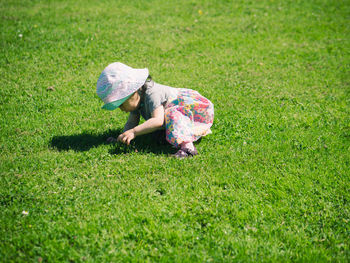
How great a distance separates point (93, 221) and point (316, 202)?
241cm

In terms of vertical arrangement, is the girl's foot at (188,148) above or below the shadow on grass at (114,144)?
above

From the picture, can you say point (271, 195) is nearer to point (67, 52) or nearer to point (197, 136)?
point (197, 136)

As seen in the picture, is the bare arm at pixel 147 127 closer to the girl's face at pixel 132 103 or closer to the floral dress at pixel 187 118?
the floral dress at pixel 187 118

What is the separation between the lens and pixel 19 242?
9.39ft

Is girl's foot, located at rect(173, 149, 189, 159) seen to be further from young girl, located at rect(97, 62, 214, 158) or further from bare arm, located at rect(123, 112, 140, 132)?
bare arm, located at rect(123, 112, 140, 132)

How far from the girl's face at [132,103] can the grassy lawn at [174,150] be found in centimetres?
60

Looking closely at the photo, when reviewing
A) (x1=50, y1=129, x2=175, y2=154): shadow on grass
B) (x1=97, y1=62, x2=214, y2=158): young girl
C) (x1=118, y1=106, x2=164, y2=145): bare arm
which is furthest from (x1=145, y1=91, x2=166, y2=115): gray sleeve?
(x1=50, y1=129, x2=175, y2=154): shadow on grass

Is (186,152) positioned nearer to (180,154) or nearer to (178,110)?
(180,154)

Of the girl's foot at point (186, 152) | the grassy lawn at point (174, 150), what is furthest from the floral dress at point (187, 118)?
the grassy lawn at point (174, 150)

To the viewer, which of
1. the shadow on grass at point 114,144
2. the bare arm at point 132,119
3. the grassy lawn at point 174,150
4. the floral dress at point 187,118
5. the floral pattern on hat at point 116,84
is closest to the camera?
the grassy lawn at point 174,150

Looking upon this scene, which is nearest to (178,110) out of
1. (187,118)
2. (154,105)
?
(187,118)

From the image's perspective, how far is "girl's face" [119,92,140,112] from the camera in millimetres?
4117

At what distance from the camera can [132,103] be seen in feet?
13.6

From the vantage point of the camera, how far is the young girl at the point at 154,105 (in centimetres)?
391
